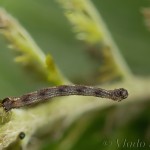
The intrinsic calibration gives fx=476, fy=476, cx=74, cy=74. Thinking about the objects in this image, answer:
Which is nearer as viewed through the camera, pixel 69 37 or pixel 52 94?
pixel 52 94

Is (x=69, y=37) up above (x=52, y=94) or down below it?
above

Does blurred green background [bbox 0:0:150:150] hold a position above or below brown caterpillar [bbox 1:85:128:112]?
above

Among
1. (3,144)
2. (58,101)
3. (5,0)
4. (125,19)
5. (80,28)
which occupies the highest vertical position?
(125,19)

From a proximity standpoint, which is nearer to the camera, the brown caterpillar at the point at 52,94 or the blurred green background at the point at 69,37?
the brown caterpillar at the point at 52,94

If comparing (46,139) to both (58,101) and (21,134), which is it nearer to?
(58,101)

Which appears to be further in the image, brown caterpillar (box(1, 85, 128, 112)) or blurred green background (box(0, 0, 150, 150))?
blurred green background (box(0, 0, 150, 150))

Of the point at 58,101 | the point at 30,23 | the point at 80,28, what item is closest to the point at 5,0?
the point at 30,23

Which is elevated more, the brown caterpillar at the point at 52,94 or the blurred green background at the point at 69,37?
the blurred green background at the point at 69,37

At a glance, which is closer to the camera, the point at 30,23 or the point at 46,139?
the point at 46,139
